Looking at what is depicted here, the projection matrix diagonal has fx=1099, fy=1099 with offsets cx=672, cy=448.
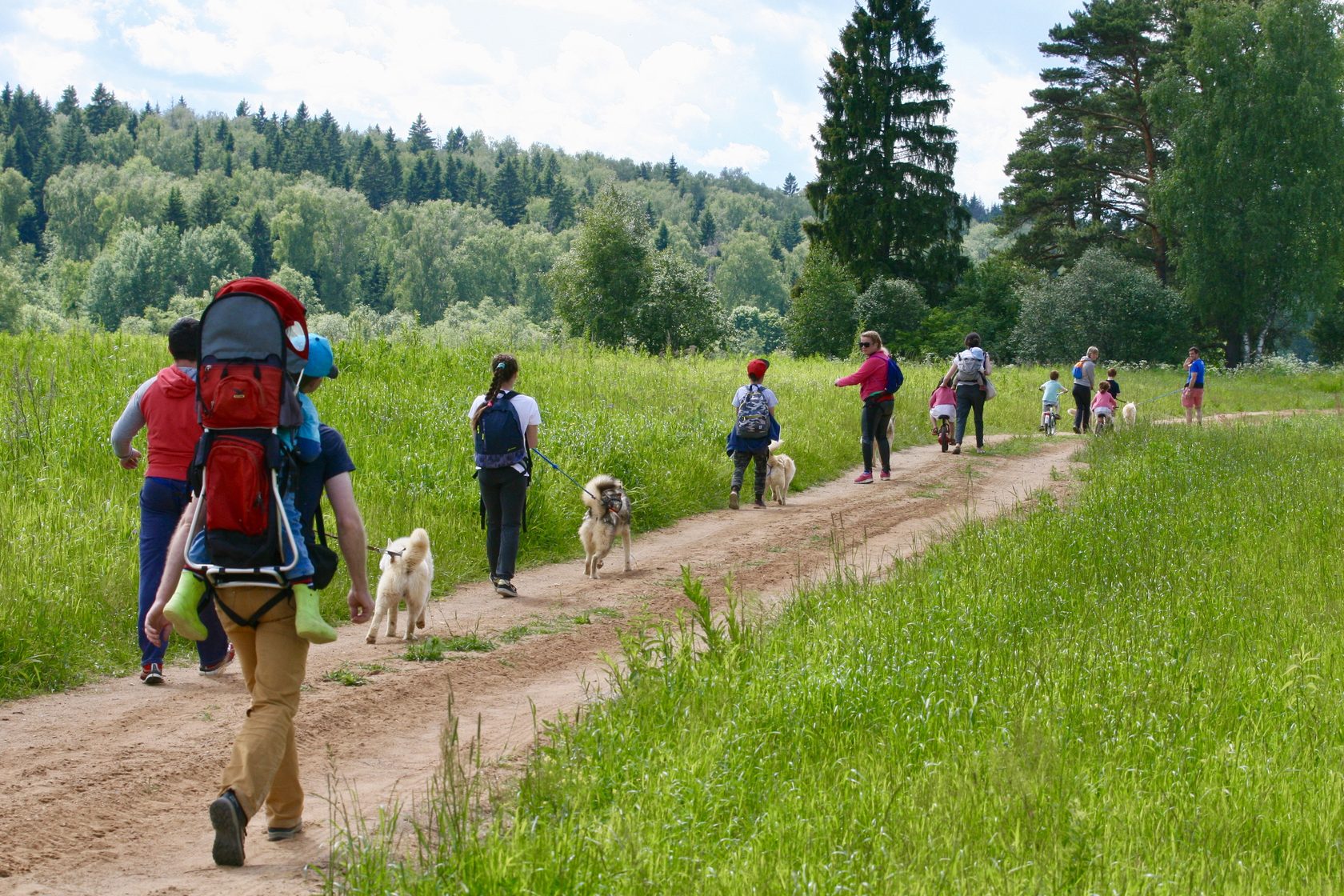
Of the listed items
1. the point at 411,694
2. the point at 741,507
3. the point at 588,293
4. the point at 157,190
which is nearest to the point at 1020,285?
the point at 588,293

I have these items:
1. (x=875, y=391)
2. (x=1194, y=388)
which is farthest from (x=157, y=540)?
(x=1194, y=388)

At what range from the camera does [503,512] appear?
32.9 feet

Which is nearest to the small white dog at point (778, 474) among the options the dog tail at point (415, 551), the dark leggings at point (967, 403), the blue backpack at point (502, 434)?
the blue backpack at point (502, 434)

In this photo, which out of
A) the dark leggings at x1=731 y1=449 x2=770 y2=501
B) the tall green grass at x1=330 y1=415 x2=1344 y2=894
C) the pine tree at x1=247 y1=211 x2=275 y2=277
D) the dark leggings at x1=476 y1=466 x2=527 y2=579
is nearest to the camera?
the tall green grass at x1=330 y1=415 x2=1344 y2=894

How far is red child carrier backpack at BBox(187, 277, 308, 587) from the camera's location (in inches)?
164

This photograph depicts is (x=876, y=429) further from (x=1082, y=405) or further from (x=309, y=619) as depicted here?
(x=309, y=619)

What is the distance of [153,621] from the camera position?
16.5 ft

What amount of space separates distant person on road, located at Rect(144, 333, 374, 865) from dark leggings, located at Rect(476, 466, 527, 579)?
5.00 metres

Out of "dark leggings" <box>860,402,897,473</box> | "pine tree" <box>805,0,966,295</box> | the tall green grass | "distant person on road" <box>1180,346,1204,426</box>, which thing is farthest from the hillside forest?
the tall green grass

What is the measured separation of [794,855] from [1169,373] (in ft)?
154

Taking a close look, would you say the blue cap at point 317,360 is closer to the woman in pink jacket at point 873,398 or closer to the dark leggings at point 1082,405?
the woman in pink jacket at point 873,398

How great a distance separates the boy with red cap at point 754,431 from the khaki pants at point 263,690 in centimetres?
1044

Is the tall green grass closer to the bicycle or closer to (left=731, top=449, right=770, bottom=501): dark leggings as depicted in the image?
(left=731, top=449, right=770, bottom=501): dark leggings

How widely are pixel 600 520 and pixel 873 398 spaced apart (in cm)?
746
